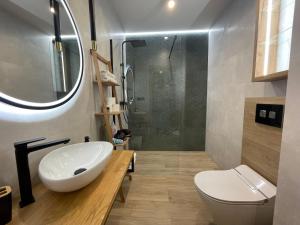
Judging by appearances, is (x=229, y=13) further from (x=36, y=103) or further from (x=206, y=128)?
(x=36, y=103)

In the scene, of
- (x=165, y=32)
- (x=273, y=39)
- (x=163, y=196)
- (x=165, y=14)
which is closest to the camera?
(x=273, y=39)

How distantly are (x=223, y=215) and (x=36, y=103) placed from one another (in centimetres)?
149

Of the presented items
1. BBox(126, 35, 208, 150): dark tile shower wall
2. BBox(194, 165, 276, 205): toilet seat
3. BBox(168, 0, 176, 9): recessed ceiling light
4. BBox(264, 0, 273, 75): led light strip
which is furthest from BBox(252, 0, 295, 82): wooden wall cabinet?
BBox(126, 35, 208, 150): dark tile shower wall

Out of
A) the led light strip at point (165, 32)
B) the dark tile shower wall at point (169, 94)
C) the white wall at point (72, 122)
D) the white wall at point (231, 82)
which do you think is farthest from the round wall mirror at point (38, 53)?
the led light strip at point (165, 32)

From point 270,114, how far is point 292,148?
613 mm

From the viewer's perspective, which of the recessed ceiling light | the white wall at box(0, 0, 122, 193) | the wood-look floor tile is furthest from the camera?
the recessed ceiling light

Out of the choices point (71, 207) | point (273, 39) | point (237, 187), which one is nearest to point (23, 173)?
point (71, 207)

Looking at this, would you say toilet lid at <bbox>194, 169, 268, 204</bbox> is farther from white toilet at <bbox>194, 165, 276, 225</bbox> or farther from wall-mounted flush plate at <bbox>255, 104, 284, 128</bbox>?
wall-mounted flush plate at <bbox>255, 104, 284, 128</bbox>

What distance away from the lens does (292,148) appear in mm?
615

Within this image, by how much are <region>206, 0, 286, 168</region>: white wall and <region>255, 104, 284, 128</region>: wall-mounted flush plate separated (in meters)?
0.20

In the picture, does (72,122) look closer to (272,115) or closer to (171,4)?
(272,115)

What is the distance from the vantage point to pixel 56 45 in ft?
3.51

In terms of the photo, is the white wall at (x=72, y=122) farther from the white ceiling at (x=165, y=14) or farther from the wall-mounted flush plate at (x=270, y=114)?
the wall-mounted flush plate at (x=270, y=114)

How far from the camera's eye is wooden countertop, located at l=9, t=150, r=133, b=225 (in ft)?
1.98
